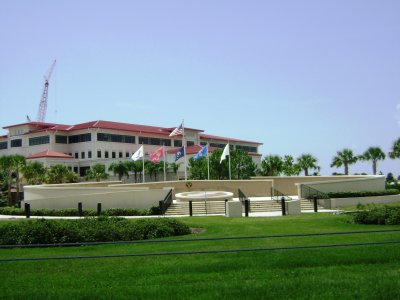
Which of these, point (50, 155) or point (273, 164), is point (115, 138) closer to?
point (50, 155)

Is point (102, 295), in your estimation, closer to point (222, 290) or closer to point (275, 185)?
point (222, 290)

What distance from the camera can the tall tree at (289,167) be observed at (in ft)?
260

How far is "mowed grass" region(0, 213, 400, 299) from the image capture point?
8.76 metres

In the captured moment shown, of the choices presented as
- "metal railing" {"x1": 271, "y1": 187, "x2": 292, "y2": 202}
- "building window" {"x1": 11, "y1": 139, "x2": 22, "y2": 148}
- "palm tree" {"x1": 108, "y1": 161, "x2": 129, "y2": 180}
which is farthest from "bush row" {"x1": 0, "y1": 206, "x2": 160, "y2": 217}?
"building window" {"x1": 11, "y1": 139, "x2": 22, "y2": 148}

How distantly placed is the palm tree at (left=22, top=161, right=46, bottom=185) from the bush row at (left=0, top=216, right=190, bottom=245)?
4868 cm

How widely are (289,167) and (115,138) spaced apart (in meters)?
32.3

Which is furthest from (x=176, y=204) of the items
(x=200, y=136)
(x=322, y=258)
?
(x=200, y=136)

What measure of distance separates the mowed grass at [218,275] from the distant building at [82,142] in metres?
69.0

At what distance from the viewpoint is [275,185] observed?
50281mm

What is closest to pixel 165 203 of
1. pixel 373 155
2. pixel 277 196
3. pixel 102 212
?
pixel 102 212

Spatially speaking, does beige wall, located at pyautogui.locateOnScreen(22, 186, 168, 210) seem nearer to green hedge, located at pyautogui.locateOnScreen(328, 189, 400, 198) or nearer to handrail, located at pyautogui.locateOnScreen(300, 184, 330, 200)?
handrail, located at pyautogui.locateOnScreen(300, 184, 330, 200)

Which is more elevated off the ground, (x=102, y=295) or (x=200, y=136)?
(x=200, y=136)

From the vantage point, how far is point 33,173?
6412 centimetres

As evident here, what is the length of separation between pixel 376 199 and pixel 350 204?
8.95ft
